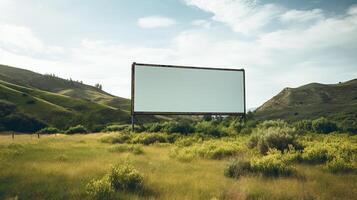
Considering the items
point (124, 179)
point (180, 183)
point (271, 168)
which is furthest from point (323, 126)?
point (124, 179)

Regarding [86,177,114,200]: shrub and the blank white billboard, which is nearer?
[86,177,114,200]: shrub

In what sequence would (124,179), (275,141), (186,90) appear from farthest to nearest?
(186,90) → (275,141) → (124,179)

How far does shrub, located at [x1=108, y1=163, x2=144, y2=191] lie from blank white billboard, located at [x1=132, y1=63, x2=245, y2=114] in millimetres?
20760

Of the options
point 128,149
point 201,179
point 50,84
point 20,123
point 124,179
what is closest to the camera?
point 124,179

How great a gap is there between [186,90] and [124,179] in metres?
23.8

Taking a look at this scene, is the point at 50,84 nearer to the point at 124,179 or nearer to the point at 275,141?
the point at 275,141

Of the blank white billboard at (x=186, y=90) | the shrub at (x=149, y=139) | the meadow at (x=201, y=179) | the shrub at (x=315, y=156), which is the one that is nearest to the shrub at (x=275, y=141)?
the meadow at (x=201, y=179)

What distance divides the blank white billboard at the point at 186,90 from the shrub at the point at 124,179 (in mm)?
20760

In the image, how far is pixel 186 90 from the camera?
3212 cm

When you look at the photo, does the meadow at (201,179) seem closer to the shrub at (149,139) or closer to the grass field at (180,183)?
the grass field at (180,183)

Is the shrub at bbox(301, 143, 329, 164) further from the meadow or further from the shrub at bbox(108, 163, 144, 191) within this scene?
the shrub at bbox(108, 163, 144, 191)

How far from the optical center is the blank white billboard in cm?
3011

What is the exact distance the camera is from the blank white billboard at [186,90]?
98.8ft

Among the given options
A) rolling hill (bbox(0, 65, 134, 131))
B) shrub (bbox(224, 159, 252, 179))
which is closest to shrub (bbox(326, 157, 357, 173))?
shrub (bbox(224, 159, 252, 179))
